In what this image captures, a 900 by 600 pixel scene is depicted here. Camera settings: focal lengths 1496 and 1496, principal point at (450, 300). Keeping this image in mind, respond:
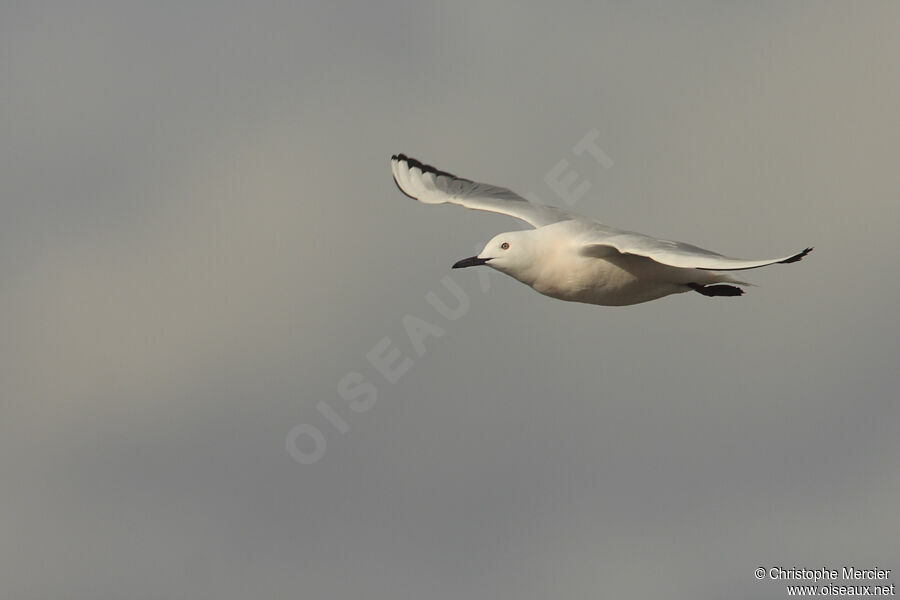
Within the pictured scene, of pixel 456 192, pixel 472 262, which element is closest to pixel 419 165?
pixel 456 192

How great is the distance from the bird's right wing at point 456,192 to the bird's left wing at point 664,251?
386 centimetres

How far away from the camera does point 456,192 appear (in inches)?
1104

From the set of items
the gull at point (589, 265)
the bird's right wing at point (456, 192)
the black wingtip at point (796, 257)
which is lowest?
the black wingtip at point (796, 257)

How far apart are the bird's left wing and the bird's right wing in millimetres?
3865

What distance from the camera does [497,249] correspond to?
2317 cm

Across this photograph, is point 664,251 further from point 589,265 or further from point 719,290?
point 719,290

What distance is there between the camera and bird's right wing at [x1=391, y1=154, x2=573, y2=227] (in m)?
27.0

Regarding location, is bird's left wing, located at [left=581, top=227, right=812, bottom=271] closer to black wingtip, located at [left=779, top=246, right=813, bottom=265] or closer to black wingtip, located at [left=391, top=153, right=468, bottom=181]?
black wingtip, located at [left=779, top=246, right=813, bottom=265]

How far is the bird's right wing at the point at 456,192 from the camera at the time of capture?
1062 inches

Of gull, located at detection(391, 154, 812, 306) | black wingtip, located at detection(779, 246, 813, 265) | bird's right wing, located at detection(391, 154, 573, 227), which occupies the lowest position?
black wingtip, located at detection(779, 246, 813, 265)

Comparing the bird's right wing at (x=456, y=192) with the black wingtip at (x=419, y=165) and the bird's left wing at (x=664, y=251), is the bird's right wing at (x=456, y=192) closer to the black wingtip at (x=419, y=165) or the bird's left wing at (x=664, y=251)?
the black wingtip at (x=419, y=165)

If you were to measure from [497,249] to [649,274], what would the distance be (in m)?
2.37

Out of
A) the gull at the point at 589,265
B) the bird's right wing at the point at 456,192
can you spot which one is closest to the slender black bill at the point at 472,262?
the gull at the point at 589,265

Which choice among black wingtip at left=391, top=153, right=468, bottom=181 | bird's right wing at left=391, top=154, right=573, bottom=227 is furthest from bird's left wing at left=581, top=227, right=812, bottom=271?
black wingtip at left=391, top=153, right=468, bottom=181
